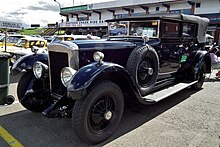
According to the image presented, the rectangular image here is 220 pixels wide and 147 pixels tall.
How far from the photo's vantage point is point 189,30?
16.9 feet

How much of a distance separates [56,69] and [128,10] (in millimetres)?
33519

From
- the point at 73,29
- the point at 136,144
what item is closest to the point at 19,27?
the point at 136,144

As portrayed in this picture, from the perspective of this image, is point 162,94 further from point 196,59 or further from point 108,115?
point 196,59

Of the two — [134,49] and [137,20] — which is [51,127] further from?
[137,20]

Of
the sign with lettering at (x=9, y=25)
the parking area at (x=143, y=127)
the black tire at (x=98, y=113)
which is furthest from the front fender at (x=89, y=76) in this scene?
the sign with lettering at (x=9, y=25)

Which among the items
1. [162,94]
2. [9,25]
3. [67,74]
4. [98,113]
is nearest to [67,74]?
[67,74]

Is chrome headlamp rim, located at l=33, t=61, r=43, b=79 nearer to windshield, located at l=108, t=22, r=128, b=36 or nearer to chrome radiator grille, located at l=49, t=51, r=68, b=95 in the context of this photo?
chrome radiator grille, located at l=49, t=51, r=68, b=95

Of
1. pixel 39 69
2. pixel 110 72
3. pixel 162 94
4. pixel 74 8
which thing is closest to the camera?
pixel 110 72

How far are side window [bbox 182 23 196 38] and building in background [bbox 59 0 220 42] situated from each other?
1546 centimetres

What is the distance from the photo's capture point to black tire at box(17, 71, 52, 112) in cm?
359

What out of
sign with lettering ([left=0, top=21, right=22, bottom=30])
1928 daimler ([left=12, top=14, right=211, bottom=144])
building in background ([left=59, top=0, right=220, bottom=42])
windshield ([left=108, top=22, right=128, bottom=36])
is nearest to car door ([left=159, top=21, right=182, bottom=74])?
1928 daimler ([left=12, top=14, right=211, bottom=144])

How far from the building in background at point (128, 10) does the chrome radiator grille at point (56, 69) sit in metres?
18.3

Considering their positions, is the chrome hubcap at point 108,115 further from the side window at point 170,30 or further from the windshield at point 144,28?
the side window at point 170,30

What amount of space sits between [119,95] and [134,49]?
98 centimetres
